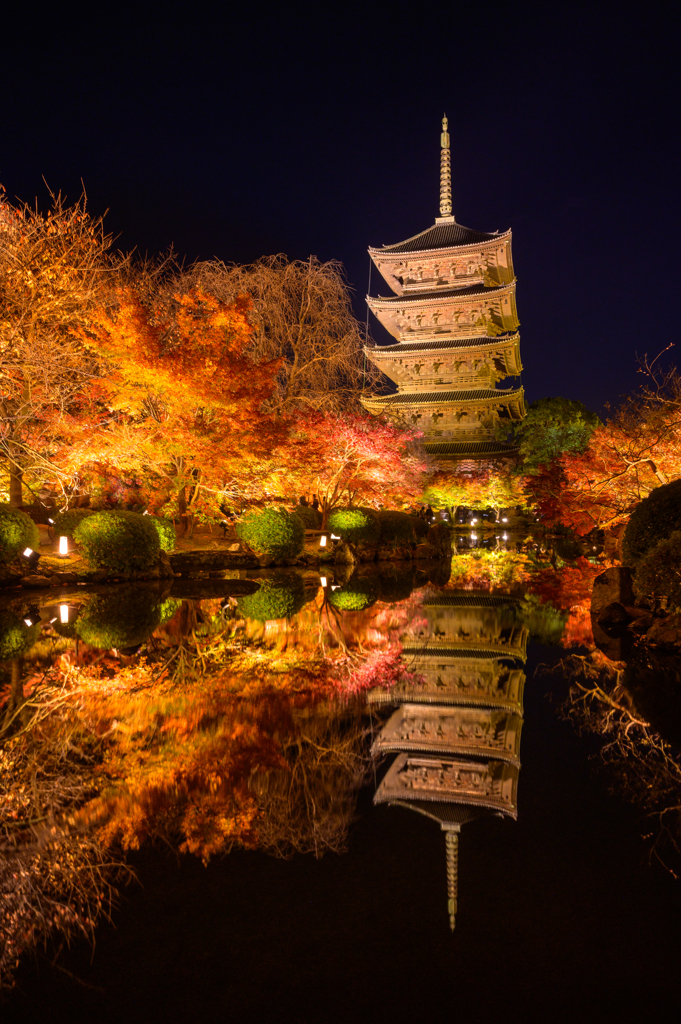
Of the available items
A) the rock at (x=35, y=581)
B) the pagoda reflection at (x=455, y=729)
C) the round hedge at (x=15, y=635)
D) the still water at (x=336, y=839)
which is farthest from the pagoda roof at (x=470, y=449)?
the still water at (x=336, y=839)

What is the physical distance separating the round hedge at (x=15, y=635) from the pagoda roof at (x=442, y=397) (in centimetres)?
2654

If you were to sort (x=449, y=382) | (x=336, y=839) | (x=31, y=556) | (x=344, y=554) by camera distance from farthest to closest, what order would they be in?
(x=449, y=382) < (x=344, y=554) < (x=31, y=556) < (x=336, y=839)

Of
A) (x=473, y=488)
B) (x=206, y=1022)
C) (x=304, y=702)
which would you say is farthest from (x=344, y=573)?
(x=473, y=488)

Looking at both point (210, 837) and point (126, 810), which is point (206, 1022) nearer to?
point (210, 837)

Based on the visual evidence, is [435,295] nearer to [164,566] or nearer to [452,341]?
[452,341]

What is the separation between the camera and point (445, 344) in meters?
34.2

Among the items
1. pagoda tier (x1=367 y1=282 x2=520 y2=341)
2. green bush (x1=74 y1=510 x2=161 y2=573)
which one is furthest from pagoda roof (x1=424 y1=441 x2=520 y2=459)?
green bush (x1=74 y1=510 x2=161 y2=573)

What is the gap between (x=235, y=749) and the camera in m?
3.74

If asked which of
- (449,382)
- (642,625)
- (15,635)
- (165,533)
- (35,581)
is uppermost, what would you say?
(449,382)

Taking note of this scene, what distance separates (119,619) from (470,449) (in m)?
27.6

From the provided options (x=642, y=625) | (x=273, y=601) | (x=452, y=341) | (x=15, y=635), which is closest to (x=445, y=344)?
(x=452, y=341)

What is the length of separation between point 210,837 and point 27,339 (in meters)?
11.3

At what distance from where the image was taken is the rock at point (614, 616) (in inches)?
315

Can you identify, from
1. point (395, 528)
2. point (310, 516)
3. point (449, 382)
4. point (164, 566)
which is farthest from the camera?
point (449, 382)
